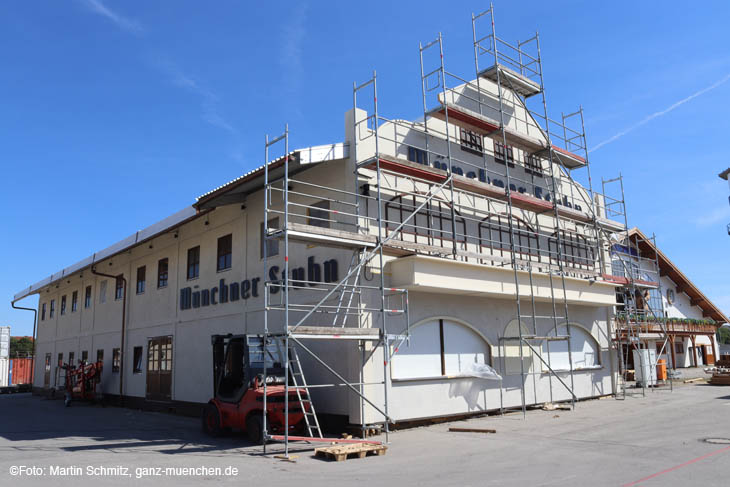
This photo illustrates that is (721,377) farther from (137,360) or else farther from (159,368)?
(137,360)

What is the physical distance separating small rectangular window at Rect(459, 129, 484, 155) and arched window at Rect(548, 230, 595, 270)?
14.3ft

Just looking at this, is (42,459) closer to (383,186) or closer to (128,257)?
(383,186)

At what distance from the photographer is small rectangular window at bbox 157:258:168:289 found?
2185cm

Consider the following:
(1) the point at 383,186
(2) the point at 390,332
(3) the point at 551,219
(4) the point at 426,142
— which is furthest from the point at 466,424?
(3) the point at 551,219

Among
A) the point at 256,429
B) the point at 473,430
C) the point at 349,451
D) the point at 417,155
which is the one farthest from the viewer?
the point at 417,155

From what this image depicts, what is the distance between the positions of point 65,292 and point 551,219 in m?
25.8

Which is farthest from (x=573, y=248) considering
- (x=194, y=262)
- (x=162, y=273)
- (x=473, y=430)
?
(x=162, y=273)

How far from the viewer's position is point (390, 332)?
1447 centimetres

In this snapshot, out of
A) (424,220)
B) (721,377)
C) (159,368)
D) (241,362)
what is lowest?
(721,377)

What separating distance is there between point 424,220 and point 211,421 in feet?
24.8

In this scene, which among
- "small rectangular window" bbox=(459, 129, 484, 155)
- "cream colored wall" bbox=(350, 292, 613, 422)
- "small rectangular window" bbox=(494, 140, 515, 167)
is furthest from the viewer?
"small rectangular window" bbox=(494, 140, 515, 167)

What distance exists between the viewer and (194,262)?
2016 centimetres

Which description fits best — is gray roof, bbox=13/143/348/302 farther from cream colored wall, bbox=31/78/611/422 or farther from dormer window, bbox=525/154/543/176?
dormer window, bbox=525/154/543/176

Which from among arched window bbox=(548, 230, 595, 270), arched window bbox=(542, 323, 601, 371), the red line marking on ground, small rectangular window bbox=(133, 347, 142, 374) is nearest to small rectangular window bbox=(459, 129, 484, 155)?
arched window bbox=(548, 230, 595, 270)
